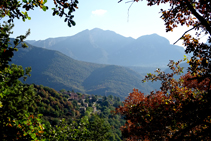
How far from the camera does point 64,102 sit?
102125mm

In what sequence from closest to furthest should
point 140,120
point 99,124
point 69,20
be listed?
point 69,20, point 140,120, point 99,124

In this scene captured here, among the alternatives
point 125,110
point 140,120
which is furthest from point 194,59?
point 125,110

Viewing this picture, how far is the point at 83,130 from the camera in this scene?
9.30 meters

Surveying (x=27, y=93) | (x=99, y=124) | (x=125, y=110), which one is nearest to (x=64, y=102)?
(x=99, y=124)

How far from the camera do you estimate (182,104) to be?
456 centimetres

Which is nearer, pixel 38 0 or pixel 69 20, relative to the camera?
pixel 69 20

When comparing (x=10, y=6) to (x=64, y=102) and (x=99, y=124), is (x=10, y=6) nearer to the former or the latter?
(x=99, y=124)

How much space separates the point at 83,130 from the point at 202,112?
7.06 metres

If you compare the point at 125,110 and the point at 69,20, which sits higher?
the point at 69,20

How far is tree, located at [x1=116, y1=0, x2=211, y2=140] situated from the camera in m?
3.65

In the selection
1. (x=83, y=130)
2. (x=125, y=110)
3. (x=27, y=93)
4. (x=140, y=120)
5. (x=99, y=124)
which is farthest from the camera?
(x=99, y=124)

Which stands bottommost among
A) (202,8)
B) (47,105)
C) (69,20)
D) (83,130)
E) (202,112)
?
(83,130)

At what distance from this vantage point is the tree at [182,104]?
12.0 feet

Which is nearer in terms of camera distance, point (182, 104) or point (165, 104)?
point (182, 104)
